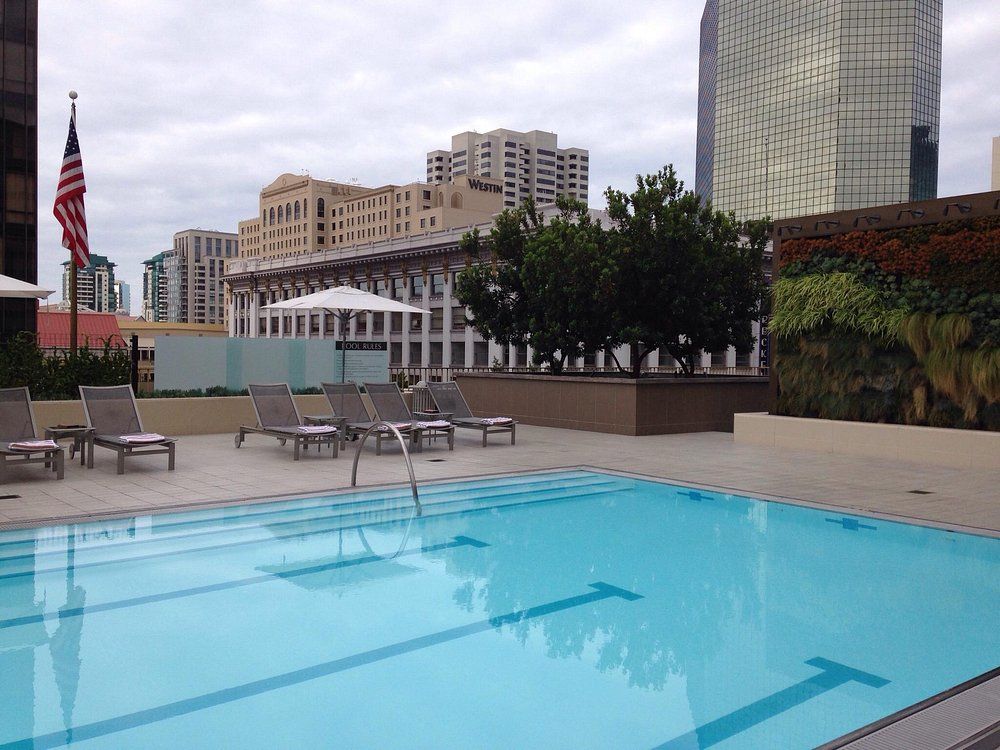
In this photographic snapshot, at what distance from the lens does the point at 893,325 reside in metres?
13.2

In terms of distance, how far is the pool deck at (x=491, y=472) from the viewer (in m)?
8.59

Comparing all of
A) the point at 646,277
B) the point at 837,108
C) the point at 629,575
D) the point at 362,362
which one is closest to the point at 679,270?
the point at 646,277

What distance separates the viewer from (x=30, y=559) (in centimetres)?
661

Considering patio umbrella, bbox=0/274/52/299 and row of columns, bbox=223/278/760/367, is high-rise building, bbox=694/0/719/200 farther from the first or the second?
patio umbrella, bbox=0/274/52/299

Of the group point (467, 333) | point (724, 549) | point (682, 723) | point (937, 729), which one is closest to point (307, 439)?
point (724, 549)

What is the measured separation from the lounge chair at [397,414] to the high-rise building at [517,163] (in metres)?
156

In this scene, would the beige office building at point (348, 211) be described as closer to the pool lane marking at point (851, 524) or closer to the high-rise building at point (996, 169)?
the high-rise building at point (996, 169)

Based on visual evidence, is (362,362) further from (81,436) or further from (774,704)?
(774,704)

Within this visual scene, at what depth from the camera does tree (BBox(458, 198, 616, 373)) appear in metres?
19.7

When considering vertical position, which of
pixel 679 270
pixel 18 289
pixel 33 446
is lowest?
pixel 33 446

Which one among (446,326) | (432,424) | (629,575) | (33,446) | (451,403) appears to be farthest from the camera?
(446,326)

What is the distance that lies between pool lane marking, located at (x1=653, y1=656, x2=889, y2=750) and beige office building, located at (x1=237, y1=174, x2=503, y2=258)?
103 m

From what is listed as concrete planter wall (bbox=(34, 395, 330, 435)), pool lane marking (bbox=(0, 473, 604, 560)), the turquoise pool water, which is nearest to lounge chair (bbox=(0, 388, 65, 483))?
pool lane marking (bbox=(0, 473, 604, 560))

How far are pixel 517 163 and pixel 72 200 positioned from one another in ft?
534
